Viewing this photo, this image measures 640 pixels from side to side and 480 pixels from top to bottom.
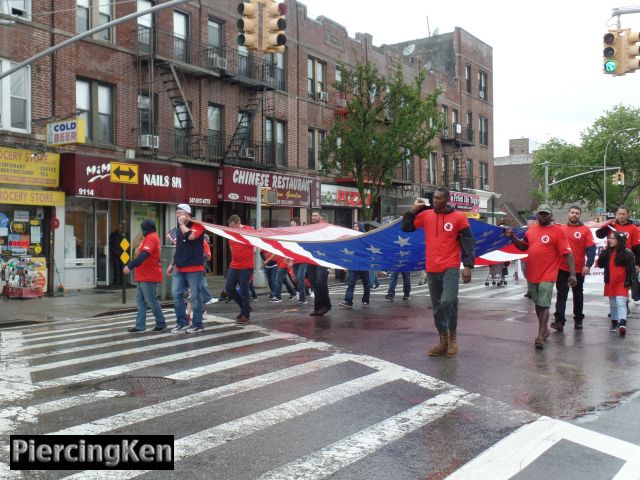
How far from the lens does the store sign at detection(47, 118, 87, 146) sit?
18.1m

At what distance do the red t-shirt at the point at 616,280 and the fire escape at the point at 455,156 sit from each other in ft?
107

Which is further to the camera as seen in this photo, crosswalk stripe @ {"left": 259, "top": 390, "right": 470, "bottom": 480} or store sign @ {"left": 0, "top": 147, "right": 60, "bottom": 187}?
store sign @ {"left": 0, "top": 147, "right": 60, "bottom": 187}

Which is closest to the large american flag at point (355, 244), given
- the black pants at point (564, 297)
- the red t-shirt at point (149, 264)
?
the red t-shirt at point (149, 264)

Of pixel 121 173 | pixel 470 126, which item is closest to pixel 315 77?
pixel 121 173

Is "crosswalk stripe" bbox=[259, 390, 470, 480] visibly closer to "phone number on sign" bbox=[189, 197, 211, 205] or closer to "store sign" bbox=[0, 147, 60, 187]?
"store sign" bbox=[0, 147, 60, 187]

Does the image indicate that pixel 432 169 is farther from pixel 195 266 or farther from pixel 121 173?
pixel 195 266

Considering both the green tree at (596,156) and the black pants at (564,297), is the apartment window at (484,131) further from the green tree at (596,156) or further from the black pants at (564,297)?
the black pants at (564,297)

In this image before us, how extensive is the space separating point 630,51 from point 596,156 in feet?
156

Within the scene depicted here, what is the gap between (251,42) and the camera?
45.0 feet

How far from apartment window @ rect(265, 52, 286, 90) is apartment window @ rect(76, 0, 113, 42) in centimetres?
767

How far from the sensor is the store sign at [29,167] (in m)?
18.5

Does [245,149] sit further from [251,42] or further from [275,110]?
[251,42]

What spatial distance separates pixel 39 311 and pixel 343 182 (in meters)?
19.3

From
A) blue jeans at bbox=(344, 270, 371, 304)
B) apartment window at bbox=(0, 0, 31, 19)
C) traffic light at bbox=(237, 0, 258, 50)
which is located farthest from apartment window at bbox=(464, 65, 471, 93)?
traffic light at bbox=(237, 0, 258, 50)
